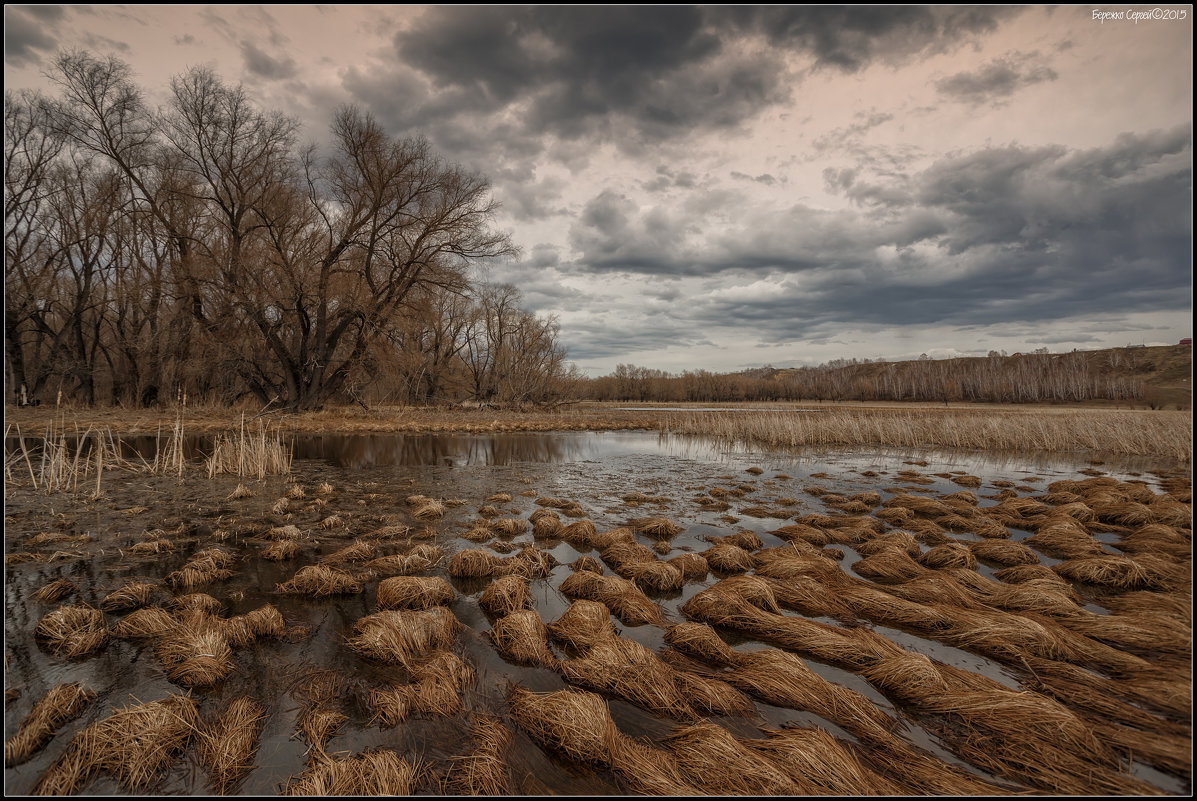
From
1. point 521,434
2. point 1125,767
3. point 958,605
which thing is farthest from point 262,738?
point 521,434

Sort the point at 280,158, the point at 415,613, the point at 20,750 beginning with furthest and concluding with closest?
the point at 280,158
the point at 415,613
the point at 20,750

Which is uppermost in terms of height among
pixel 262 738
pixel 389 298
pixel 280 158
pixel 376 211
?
pixel 280 158

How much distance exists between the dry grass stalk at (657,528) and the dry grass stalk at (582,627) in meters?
3.97

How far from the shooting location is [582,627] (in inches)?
237

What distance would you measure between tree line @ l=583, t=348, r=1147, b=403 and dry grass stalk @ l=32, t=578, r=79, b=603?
80.4 meters

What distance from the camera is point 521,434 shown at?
99.1ft

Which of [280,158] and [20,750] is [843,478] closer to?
[20,750]

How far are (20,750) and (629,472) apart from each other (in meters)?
15.4

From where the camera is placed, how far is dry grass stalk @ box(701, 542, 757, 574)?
845 cm

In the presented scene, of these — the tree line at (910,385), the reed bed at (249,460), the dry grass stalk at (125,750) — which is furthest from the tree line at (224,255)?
the tree line at (910,385)

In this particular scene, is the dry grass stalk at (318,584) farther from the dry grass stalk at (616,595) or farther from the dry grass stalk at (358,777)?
the dry grass stalk at (358,777)

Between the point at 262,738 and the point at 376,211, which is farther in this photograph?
the point at 376,211

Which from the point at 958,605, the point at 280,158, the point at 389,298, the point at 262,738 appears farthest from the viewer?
the point at 389,298

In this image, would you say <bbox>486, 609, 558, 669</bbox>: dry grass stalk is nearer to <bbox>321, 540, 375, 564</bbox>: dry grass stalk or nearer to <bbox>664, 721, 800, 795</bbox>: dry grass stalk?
<bbox>664, 721, 800, 795</bbox>: dry grass stalk
